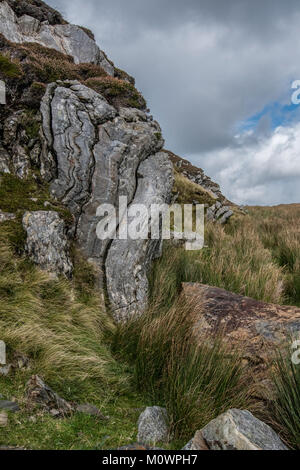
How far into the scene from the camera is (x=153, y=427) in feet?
9.30

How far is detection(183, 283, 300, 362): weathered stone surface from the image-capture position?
13.8 ft

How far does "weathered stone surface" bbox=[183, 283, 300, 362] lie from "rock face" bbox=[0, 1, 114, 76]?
49.5 feet

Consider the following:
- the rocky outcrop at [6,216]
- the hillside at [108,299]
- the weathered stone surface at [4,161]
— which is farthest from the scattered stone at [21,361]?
the weathered stone surface at [4,161]

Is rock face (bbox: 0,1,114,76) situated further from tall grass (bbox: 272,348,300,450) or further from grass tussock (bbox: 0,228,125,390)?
tall grass (bbox: 272,348,300,450)

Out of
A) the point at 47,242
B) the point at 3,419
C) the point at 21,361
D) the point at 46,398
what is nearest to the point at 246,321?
the point at 46,398

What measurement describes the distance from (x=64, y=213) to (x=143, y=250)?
5.51 ft

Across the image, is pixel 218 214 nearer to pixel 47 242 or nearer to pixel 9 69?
pixel 9 69

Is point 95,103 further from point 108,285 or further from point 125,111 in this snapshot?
point 108,285

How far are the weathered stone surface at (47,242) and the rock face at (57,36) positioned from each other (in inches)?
527

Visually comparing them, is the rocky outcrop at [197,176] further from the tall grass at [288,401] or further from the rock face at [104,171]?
the tall grass at [288,401]

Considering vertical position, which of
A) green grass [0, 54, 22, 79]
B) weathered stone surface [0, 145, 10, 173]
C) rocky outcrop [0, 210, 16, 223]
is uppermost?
green grass [0, 54, 22, 79]

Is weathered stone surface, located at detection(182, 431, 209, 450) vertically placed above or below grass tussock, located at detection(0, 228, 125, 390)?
below

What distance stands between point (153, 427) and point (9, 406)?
4.20 feet

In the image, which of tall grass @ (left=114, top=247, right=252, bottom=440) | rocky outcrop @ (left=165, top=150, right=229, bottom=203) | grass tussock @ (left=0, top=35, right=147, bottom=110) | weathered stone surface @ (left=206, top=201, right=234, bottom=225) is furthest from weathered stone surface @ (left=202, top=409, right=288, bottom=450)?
rocky outcrop @ (left=165, top=150, right=229, bottom=203)
